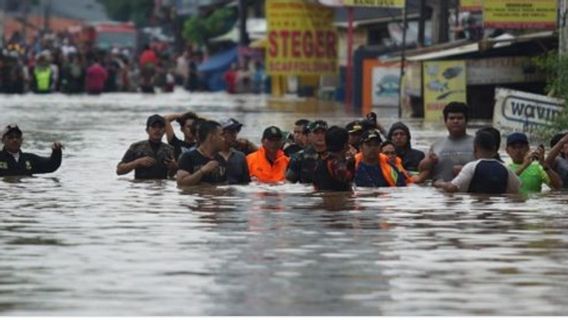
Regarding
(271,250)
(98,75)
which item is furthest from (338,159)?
(98,75)

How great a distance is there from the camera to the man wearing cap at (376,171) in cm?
2180

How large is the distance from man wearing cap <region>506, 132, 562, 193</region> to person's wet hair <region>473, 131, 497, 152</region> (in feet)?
4.03

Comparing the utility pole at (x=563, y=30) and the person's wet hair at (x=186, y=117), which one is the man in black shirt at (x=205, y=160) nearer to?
the person's wet hair at (x=186, y=117)

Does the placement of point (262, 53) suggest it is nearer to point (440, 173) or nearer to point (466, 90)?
point (466, 90)

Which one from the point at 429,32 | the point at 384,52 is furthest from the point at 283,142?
the point at 429,32

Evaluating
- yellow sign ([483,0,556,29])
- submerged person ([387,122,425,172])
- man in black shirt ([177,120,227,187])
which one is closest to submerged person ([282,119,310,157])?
submerged person ([387,122,425,172])

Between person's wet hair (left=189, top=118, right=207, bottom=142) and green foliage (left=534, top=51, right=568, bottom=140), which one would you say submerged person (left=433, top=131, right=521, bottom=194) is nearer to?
person's wet hair (left=189, top=118, right=207, bottom=142)

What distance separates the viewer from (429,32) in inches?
2510

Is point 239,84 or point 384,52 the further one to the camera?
point 239,84

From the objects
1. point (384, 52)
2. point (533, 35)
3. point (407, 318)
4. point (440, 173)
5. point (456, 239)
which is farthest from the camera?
point (384, 52)

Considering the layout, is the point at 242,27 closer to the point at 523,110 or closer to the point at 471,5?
the point at 471,5

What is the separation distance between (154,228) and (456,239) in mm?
2457

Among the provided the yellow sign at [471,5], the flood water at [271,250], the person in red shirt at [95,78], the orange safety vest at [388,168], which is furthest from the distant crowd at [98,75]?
the orange safety vest at [388,168]

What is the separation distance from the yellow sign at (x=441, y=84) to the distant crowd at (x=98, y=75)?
2997 cm
